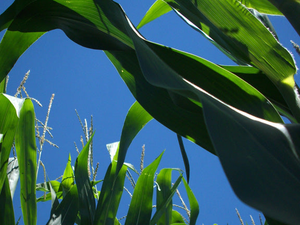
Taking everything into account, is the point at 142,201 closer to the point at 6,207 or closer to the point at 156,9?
the point at 6,207

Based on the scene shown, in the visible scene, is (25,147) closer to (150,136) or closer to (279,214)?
(279,214)

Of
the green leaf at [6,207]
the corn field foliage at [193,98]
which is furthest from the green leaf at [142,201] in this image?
the green leaf at [6,207]

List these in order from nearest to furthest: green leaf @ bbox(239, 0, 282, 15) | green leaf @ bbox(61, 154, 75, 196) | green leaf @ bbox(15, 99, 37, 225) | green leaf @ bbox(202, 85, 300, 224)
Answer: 1. green leaf @ bbox(202, 85, 300, 224)
2. green leaf @ bbox(239, 0, 282, 15)
3. green leaf @ bbox(15, 99, 37, 225)
4. green leaf @ bbox(61, 154, 75, 196)

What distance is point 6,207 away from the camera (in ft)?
1.40

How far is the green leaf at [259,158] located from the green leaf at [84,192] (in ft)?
1.22

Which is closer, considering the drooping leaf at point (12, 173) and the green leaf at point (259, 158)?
the green leaf at point (259, 158)

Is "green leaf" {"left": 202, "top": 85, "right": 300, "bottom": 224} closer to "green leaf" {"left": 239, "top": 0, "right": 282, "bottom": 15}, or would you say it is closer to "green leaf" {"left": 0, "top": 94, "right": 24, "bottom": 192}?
"green leaf" {"left": 239, "top": 0, "right": 282, "bottom": 15}

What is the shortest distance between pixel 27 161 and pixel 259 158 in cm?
43

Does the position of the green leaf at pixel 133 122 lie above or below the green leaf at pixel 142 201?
above

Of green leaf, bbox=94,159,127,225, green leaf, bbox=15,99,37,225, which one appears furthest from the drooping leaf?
green leaf, bbox=94,159,127,225

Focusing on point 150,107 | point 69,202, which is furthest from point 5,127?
point 150,107

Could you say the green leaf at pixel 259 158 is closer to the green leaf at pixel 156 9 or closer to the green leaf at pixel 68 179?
the green leaf at pixel 156 9

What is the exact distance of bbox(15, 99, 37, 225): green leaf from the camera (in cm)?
45

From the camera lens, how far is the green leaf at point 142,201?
19.3 inches
